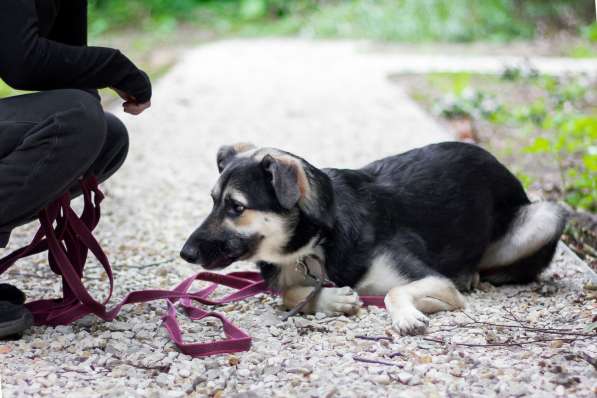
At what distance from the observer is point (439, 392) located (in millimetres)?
3445

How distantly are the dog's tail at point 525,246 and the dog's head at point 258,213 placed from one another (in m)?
1.33

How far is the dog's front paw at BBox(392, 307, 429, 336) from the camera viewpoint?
13.5ft

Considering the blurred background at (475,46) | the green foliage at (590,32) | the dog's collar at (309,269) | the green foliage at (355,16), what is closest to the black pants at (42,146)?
the dog's collar at (309,269)

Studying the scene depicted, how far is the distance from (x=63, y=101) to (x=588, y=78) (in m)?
10.6

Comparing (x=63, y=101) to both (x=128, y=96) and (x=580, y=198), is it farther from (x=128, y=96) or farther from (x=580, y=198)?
(x=580, y=198)

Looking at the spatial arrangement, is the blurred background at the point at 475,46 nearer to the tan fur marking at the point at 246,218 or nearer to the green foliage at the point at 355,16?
the green foliage at the point at 355,16

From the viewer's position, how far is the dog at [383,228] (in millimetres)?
4270

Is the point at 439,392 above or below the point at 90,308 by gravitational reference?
above

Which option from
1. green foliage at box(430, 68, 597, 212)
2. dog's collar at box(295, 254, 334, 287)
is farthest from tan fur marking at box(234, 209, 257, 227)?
green foliage at box(430, 68, 597, 212)

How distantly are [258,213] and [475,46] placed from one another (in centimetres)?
1589

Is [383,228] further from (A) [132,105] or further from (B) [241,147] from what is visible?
(A) [132,105]

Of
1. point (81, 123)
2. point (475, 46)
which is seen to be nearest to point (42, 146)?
point (81, 123)

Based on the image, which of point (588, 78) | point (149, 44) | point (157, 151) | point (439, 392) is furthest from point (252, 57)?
point (439, 392)

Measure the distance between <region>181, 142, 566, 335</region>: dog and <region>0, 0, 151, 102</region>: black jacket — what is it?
74cm
